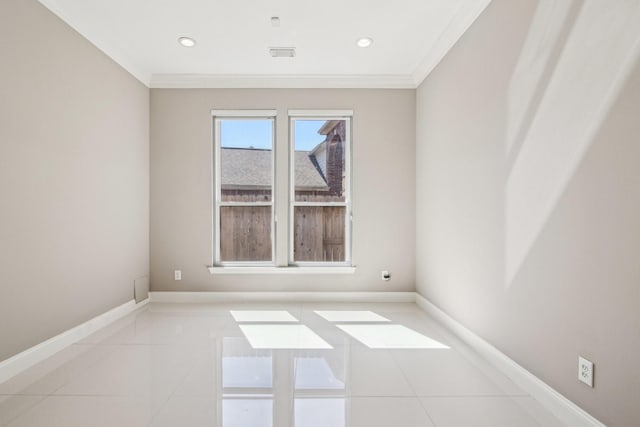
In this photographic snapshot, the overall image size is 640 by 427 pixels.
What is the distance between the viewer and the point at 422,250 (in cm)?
402

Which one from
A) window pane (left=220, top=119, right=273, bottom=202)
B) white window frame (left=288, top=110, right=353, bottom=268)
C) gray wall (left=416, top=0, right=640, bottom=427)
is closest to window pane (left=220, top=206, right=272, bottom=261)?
window pane (left=220, top=119, right=273, bottom=202)

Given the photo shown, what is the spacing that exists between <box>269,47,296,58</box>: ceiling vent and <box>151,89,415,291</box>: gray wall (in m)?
0.69

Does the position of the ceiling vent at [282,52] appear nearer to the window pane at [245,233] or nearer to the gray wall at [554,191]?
the gray wall at [554,191]

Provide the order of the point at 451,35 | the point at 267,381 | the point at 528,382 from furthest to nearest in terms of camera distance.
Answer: the point at 451,35, the point at 267,381, the point at 528,382

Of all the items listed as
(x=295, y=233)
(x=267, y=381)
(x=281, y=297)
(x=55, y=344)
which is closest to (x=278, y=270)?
(x=281, y=297)

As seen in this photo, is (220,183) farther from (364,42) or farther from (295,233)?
(364,42)

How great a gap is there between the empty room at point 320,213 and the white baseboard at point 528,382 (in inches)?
0.5

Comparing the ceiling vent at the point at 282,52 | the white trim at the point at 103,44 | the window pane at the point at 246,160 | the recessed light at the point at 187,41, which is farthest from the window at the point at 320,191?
the white trim at the point at 103,44

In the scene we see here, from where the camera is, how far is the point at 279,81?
13.6ft

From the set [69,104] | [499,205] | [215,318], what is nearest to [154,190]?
[69,104]

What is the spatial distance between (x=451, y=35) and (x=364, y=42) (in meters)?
0.80

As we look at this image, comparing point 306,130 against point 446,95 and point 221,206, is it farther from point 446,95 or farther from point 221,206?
point 446,95

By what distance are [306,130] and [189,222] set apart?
6.13 ft

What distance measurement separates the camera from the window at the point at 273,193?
430 centimetres
